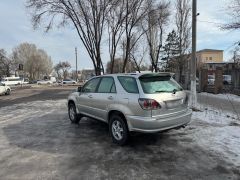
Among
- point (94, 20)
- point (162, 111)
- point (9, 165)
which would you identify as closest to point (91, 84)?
point (162, 111)

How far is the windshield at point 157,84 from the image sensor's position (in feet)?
18.2

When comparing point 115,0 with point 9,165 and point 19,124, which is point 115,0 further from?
point 9,165

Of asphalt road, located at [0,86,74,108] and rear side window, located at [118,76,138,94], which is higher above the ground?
rear side window, located at [118,76,138,94]

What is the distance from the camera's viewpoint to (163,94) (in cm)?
554

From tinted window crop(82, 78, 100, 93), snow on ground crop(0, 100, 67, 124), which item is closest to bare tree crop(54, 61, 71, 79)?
snow on ground crop(0, 100, 67, 124)

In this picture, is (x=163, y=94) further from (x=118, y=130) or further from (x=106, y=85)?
(x=106, y=85)

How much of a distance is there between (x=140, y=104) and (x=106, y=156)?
50.9 inches

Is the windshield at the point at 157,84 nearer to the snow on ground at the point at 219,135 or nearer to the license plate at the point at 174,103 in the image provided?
the license plate at the point at 174,103

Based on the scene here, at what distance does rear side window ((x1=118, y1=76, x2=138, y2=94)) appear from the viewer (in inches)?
222

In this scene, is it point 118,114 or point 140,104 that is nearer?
point 140,104

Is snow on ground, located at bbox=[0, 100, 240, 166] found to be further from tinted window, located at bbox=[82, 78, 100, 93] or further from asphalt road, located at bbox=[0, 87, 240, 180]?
tinted window, located at bbox=[82, 78, 100, 93]

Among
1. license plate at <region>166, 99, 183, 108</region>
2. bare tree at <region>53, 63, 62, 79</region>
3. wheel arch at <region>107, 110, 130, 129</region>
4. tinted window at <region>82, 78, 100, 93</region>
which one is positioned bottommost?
wheel arch at <region>107, 110, 130, 129</region>

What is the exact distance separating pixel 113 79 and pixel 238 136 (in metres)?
3.46

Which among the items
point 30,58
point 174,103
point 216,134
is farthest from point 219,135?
point 30,58
